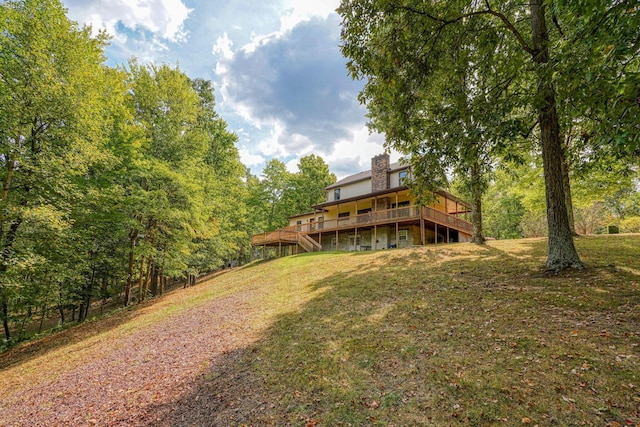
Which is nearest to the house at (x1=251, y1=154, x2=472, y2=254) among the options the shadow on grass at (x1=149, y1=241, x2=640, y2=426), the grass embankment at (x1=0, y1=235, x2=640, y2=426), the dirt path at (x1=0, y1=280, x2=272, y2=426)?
the grass embankment at (x1=0, y1=235, x2=640, y2=426)

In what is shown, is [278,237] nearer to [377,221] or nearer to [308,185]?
[377,221]

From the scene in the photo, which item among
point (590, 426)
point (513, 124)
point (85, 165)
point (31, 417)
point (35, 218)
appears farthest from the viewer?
point (85, 165)

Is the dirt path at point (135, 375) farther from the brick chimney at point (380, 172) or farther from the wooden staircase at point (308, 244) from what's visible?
the brick chimney at point (380, 172)

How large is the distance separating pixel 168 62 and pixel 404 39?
16.8 meters

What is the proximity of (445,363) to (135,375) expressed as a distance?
6706 mm

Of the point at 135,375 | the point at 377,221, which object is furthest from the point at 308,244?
the point at 135,375

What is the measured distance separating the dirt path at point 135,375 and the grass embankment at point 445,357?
0.35 feet

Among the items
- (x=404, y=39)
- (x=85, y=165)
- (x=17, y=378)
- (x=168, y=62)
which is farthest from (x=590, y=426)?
(x=168, y=62)

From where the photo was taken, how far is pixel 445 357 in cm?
471

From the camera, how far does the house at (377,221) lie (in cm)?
2088

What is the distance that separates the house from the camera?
68.5 ft

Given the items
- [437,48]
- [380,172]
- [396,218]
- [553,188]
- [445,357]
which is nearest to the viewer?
[445,357]

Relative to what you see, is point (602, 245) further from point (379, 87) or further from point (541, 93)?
point (379, 87)

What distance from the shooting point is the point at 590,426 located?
2.94 meters
